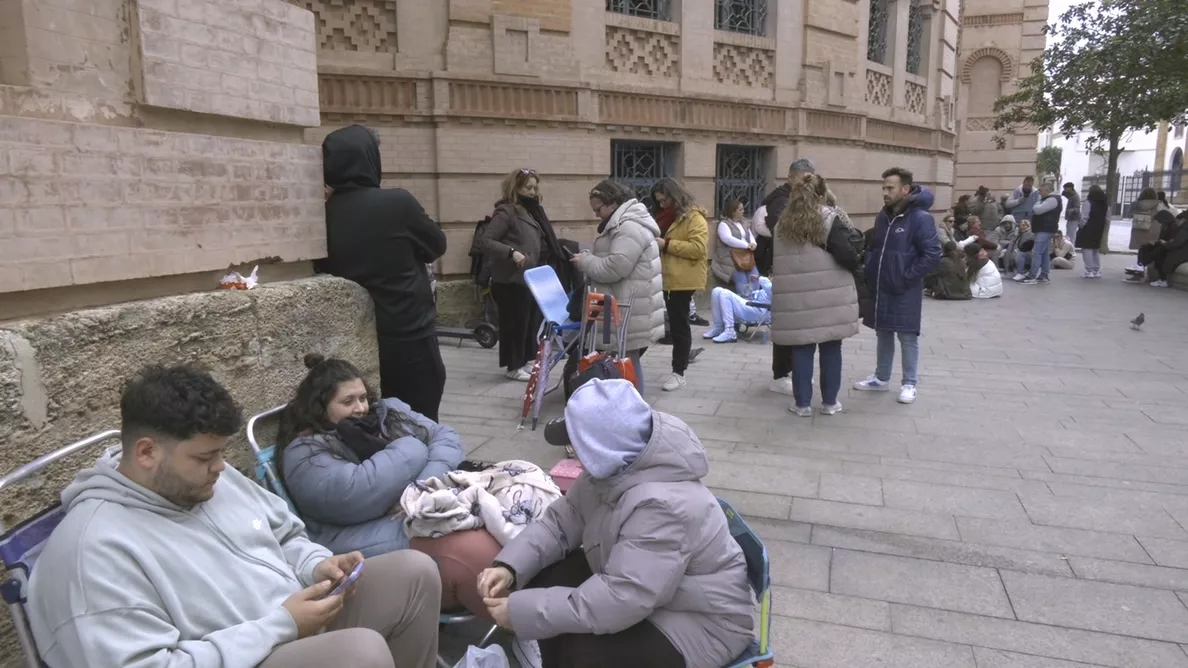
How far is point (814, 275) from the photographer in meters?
5.89

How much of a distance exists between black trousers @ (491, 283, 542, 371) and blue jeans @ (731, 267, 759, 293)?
3.59 meters

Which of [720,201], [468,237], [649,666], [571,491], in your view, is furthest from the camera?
[720,201]

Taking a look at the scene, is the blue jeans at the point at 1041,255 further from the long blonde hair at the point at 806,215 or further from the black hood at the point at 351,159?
the black hood at the point at 351,159

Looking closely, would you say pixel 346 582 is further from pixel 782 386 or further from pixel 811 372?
pixel 782 386

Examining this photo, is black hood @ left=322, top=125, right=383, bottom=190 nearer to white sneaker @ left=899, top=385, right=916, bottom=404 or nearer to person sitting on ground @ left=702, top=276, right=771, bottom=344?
white sneaker @ left=899, top=385, right=916, bottom=404

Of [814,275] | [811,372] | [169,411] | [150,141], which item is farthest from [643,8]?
[169,411]

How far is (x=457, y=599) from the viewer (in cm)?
292

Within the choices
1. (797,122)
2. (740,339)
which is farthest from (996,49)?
(740,339)

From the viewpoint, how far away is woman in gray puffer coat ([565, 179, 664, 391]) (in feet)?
19.4

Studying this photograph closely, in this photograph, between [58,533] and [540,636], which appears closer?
[58,533]

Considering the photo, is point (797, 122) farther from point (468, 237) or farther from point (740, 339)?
point (468, 237)

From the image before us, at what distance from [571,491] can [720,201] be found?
939 centimetres

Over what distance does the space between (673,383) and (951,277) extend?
7.58 meters

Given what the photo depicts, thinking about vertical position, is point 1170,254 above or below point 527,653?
above
